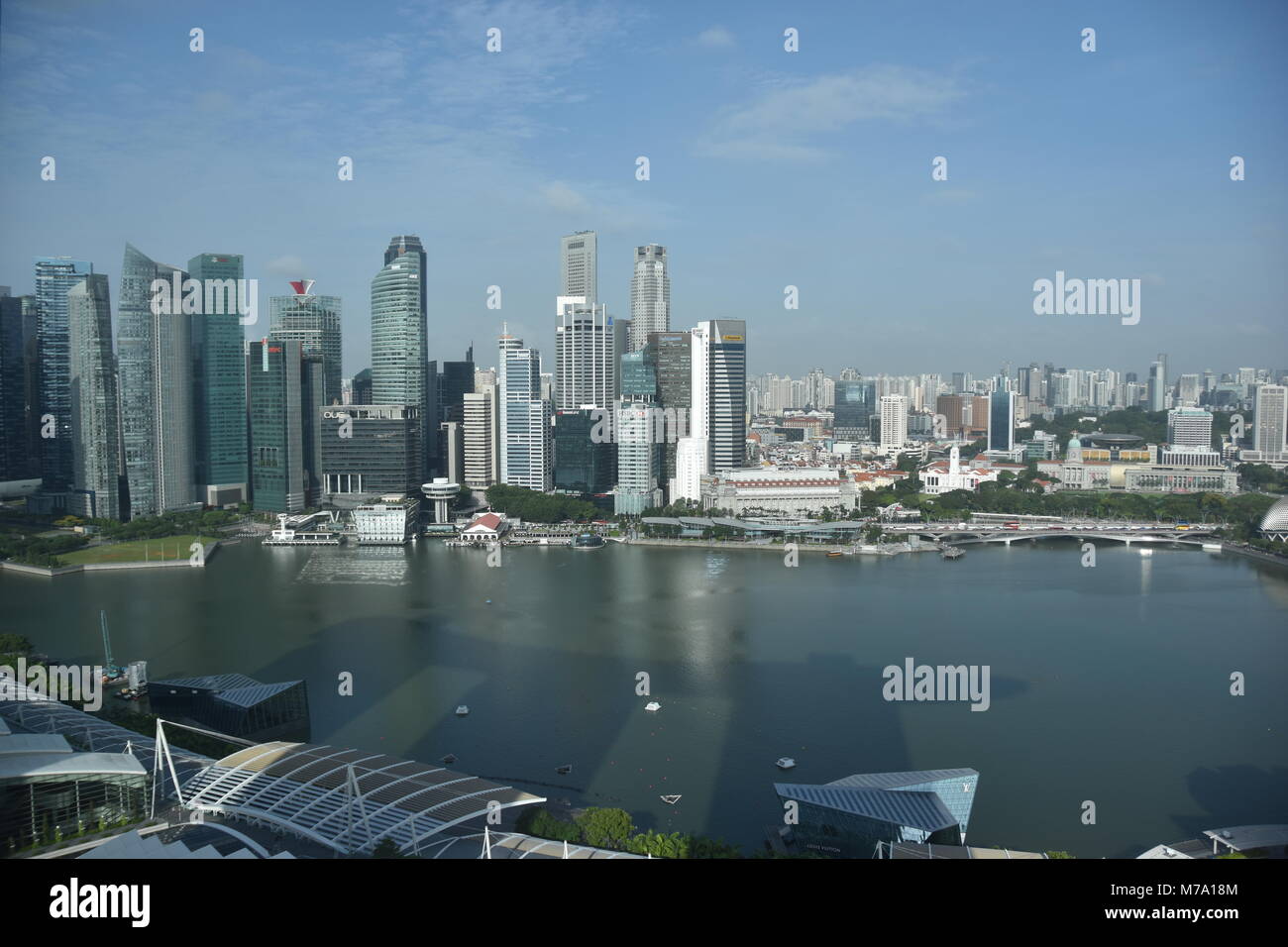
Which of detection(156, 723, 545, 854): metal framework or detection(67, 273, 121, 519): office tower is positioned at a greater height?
detection(67, 273, 121, 519): office tower

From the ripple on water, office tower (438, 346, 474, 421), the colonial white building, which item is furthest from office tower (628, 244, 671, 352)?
the ripple on water

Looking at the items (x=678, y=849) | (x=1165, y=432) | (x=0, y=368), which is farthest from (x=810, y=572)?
(x=1165, y=432)

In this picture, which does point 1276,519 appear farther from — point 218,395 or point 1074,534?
point 218,395

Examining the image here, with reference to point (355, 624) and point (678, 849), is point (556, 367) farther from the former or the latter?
point (678, 849)

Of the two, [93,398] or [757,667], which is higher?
[93,398]

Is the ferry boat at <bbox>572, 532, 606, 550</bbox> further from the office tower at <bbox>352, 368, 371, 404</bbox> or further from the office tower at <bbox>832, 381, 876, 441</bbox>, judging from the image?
the office tower at <bbox>832, 381, 876, 441</bbox>

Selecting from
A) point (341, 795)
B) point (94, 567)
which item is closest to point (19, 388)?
point (94, 567)
